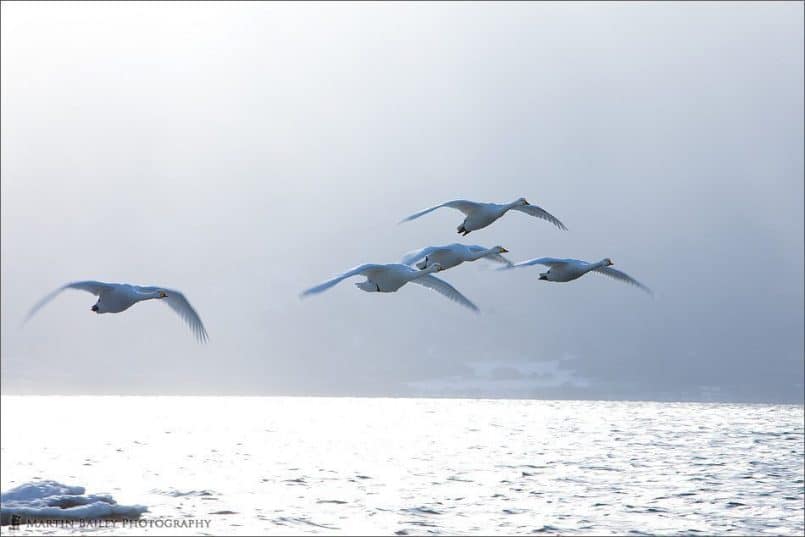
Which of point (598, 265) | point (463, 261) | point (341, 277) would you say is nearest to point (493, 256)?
point (463, 261)

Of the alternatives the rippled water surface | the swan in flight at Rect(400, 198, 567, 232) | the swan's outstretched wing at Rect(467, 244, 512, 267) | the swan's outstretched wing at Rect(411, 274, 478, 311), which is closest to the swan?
the swan in flight at Rect(400, 198, 567, 232)

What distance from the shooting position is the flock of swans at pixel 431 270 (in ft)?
117

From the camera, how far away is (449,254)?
39.4 m

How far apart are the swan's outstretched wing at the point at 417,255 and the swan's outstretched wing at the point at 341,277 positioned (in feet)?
9.00

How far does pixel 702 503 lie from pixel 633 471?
2549 cm

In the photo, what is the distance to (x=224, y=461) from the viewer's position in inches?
4309

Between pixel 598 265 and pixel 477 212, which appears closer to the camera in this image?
pixel 477 212

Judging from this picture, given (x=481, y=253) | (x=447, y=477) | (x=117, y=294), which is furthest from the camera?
Result: (x=447, y=477)

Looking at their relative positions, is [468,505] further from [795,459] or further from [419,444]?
[419,444]

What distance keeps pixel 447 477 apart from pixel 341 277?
214 ft

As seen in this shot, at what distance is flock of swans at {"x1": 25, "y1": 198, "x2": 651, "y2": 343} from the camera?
35.8m

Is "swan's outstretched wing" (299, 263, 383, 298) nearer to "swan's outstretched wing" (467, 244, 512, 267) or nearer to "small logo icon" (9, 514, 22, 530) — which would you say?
"swan's outstretched wing" (467, 244, 512, 267)

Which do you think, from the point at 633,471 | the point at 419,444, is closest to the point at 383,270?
the point at 633,471

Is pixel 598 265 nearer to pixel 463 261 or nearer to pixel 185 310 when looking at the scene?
pixel 463 261
